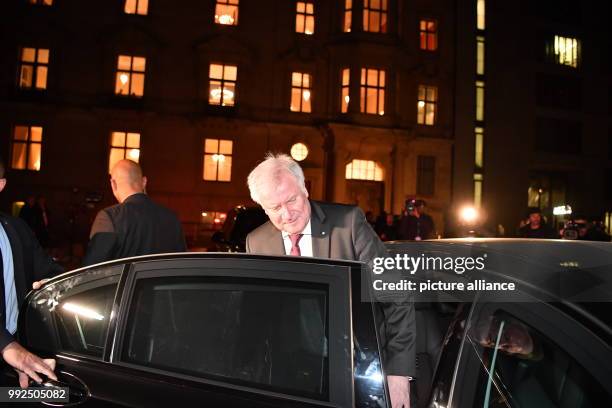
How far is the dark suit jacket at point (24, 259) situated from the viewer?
2867 millimetres

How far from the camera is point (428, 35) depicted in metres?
26.3

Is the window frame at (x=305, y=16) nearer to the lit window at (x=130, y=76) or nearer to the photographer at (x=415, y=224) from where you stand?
the lit window at (x=130, y=76)

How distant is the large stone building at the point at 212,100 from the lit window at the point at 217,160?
51 millimetres

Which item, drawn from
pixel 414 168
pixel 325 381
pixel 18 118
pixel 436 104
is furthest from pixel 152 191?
pixel 325 381

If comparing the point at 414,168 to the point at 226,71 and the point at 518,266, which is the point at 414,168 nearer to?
the point at 226,71

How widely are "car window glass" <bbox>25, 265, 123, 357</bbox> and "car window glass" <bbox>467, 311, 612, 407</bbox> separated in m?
1.43

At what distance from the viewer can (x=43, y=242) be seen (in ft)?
47.3

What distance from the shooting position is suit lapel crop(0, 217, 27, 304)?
2857 millimetres

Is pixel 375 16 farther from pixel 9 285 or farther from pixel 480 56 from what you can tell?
pixel 9 285

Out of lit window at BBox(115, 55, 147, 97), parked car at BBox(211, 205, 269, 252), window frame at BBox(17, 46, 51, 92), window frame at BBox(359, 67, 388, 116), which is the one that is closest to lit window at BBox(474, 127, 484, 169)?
window frame at BBox(359, 67, 388, 116)

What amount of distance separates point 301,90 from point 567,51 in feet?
56.6

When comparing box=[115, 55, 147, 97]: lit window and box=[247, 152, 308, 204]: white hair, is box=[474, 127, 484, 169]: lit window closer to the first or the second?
box=[115, 55, 147, 97]: lit window

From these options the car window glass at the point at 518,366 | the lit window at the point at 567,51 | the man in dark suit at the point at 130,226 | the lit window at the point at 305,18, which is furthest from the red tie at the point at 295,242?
the lit window at the point at 567,51

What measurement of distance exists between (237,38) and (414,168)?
10586 millimetres
